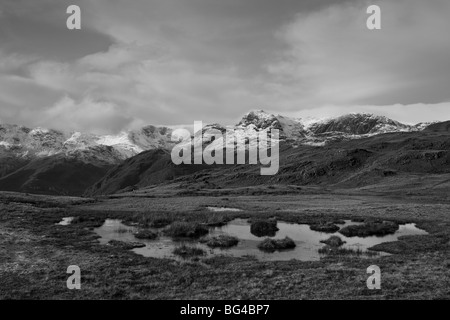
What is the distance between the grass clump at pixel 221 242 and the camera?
1610 inches

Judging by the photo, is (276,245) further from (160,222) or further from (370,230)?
(160,222)

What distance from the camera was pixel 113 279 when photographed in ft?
90.3

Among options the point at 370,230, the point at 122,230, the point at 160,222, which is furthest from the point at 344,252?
the point at 160,222

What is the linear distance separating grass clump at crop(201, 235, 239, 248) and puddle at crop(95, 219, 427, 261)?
0.67 metres

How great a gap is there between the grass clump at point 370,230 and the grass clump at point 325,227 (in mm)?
1731

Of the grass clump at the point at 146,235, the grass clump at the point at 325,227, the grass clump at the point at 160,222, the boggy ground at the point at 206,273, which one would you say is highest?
the boggy ground at the point at 206,273

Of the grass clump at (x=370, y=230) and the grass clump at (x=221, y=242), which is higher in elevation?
the grass clump at (x=221, y=242)

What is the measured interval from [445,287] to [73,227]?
146 ft

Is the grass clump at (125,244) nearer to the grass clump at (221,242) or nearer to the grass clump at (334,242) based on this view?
the grass clump at (221,242)

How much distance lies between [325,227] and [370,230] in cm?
596

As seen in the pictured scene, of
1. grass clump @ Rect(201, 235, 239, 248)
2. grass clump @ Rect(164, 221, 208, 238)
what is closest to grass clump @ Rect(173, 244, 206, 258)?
grass clump @ Rect(201, 235, 239, 248)

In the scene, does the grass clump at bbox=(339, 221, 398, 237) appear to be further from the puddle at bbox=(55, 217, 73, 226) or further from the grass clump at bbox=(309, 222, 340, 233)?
the puddle at bbox=(55, 217, 73, 226)

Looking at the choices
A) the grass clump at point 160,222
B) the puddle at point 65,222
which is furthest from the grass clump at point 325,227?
the puddle at point 65,222
